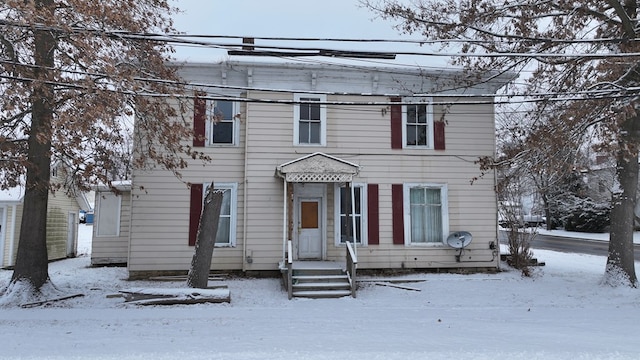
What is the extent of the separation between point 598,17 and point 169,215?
11888mm

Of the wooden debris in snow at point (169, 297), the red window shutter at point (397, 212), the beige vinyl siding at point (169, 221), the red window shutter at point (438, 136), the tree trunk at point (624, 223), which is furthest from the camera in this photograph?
the red window shutter at point (438, 136)

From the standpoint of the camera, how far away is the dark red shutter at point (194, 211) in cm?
1305

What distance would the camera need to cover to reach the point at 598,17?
1073cm

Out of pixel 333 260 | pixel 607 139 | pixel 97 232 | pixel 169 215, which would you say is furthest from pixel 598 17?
pixel 97 232

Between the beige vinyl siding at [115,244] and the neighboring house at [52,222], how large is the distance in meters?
1.51

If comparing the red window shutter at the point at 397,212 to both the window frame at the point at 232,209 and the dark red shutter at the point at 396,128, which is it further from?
the window frame at the point at 232,209

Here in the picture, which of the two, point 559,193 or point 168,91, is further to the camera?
point 559,193

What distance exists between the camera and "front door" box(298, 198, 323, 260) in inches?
527

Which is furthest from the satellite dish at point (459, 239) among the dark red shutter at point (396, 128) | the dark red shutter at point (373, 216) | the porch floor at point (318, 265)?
the porch floor at point (318, 265)

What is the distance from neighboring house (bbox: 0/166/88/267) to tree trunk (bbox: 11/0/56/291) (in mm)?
3380

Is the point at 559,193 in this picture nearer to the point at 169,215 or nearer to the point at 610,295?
the point at 610,295

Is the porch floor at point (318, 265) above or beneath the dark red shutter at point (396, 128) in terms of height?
beneath

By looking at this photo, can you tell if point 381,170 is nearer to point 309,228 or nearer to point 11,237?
point 309,228

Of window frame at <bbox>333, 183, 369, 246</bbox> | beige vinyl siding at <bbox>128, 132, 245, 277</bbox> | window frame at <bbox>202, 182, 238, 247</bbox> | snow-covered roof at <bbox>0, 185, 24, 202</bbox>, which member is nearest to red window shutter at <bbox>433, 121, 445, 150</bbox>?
window frame at <bbox>333, 183, 369, 246</bbox>
